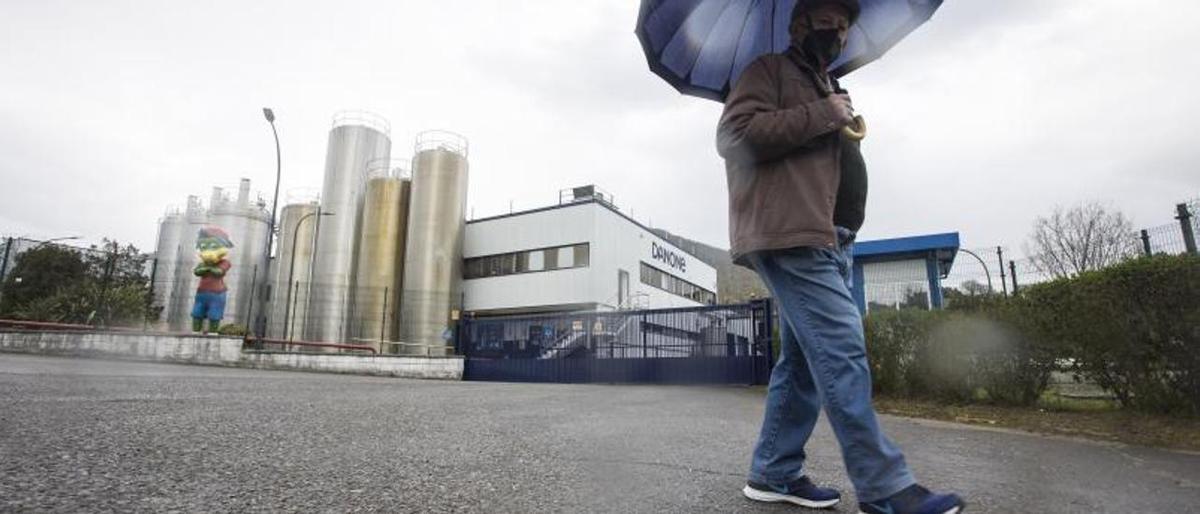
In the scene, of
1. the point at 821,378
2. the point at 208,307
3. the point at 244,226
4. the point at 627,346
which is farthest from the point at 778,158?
the point at 244,226

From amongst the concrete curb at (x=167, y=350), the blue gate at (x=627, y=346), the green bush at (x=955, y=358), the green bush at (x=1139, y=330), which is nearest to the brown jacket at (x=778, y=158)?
the green bush at (x=1139, y=330)

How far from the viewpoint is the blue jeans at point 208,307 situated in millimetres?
18625

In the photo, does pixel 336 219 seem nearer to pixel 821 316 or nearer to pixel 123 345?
pixel 123 345

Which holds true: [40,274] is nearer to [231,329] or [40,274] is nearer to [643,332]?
[231,329]

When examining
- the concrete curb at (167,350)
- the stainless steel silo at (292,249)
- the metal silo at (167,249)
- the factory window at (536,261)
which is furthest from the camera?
the metal silo at (167,249)

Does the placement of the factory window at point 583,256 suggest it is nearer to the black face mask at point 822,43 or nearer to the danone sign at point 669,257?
the danone sign at point 669,257

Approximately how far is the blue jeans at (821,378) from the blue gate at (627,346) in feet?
35.2

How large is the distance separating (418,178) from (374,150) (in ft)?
12.8

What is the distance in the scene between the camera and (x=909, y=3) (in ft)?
8.98

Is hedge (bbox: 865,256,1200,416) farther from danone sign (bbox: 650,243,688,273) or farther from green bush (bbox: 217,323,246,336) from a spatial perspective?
green bush (bbox: 217,323,246,336)

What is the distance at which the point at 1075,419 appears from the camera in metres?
5.97

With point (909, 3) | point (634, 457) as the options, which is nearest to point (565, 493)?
point (634, 457)

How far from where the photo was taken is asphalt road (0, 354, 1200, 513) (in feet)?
6.46

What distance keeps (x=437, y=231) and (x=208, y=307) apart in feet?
34.3
